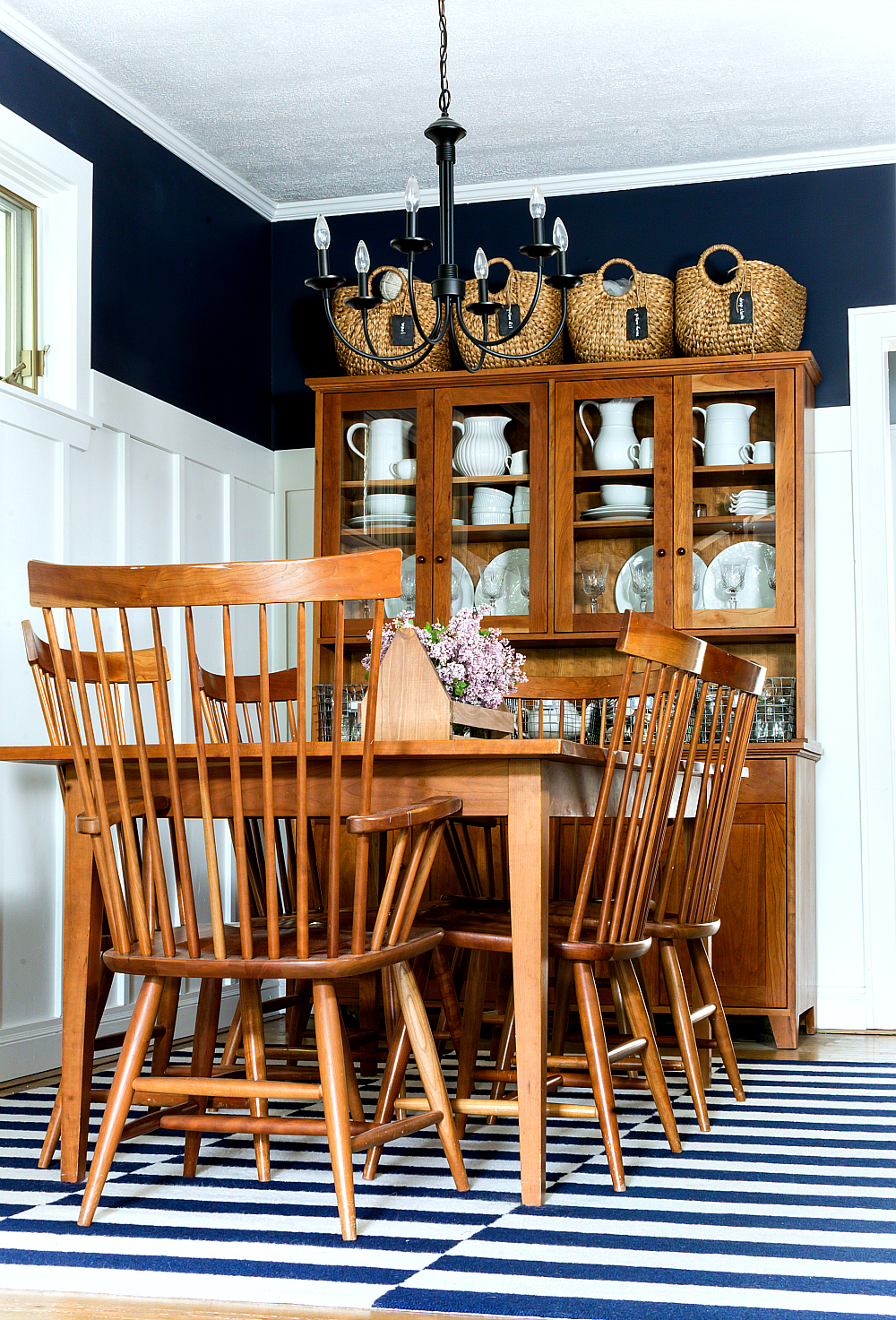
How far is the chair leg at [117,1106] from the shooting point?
77.5 inches

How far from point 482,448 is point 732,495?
2.65 ft

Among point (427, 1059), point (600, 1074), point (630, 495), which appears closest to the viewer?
point (427, 1059)

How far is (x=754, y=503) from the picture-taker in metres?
4.16

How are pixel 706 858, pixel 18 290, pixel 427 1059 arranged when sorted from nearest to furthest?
pixel 427 1059 < pixel 706 858 < pixel 18 290

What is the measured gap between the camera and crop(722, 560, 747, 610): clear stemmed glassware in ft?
13.6

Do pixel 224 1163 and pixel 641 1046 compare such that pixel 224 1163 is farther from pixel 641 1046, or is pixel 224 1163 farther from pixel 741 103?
pixel 741 103

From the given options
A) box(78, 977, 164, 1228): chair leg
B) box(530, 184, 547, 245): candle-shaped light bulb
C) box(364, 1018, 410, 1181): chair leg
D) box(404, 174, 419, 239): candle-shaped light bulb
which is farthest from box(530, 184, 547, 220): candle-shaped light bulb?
box(78, 977, 164, 1228): chair leg

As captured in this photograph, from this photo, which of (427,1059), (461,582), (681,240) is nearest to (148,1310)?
(427,1059)

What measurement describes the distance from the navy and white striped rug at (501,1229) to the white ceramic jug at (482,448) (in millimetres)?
2263

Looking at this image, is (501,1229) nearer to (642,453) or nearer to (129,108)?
(642,453)

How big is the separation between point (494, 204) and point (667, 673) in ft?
9.93

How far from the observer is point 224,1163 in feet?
7.94

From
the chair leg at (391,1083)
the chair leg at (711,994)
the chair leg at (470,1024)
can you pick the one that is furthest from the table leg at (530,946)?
the chair leg at (711,994)

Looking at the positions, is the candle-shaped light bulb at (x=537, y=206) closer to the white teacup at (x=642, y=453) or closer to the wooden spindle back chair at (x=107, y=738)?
the wooden spindle back chair at (x=107, y=738)
